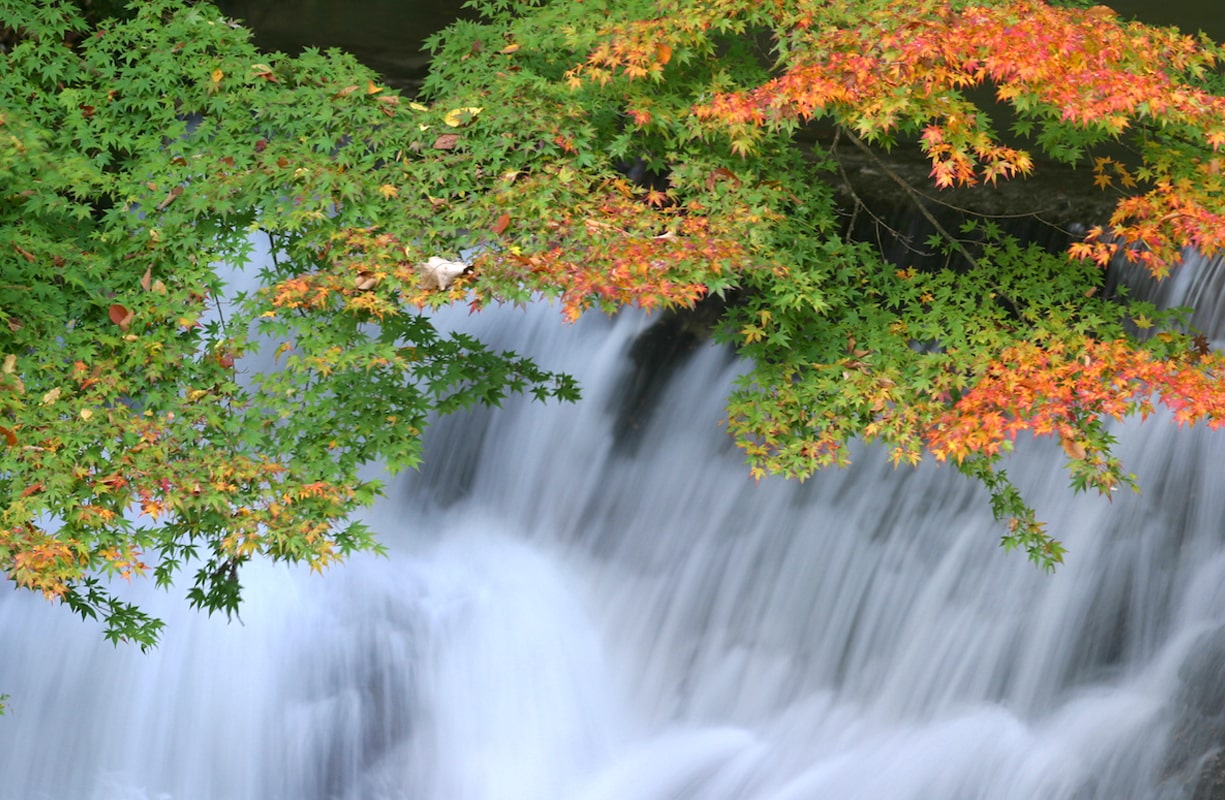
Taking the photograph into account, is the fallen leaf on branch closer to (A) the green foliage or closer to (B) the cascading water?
(A) the green foliage

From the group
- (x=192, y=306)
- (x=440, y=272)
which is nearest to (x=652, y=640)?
(x=440, y=272)

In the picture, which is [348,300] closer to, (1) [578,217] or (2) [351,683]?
(1) [578,217]

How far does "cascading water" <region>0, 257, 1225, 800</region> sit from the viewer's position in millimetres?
6391

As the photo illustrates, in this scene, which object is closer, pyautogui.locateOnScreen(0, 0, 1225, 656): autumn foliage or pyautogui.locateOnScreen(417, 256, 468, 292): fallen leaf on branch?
pyautogui.locateOnScreen(0, 0, 1225, 656): autumn foliage

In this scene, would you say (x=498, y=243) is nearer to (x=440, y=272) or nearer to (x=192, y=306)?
(x=440, y=272)

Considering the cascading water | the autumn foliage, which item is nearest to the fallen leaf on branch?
the autumn foliage

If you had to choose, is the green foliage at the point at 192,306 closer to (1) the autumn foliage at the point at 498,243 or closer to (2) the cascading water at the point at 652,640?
(1) the autumn foliage at the point at 498,243

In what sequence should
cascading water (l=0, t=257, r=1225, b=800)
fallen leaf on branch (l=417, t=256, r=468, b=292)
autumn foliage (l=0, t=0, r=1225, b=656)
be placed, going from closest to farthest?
autumn foliage (l=0, t=0, r=1225, b=656) < fallen leaf on branch (l=417, t=256, r=468, b=292) < cascading water (l=0, t=257, r=1225, b=800)

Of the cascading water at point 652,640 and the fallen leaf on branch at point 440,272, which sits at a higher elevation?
the fallen leaf on branch at point 440,272

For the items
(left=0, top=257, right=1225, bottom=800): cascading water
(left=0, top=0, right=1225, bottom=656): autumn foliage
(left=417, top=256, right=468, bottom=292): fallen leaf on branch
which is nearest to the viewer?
(left=0, top=0, right=1225, bottom=656): autumn foliage

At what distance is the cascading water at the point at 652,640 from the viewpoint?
252 inches

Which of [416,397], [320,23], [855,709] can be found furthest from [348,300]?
[320,23]

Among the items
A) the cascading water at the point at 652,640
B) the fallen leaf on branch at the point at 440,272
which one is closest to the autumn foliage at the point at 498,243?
the fallen leaf on branch at the point at 440,272

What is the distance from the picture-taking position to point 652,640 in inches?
284
